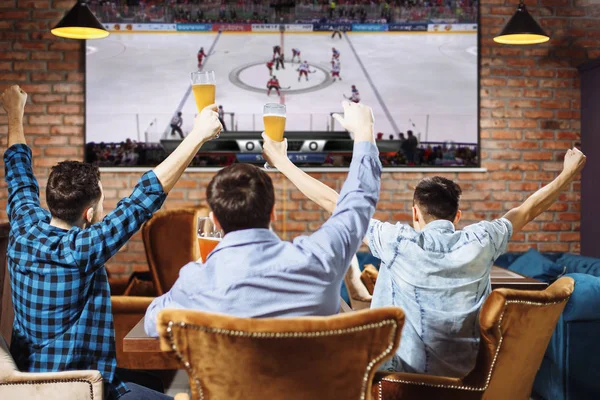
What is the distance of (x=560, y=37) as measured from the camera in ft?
14.5

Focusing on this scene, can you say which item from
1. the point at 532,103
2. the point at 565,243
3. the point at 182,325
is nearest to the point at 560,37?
the point at 532,103

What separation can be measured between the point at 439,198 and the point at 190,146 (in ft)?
2.83

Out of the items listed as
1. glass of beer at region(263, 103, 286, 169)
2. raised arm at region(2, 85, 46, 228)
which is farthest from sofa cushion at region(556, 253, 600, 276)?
raised arm at region(2, 85, 46, 228)

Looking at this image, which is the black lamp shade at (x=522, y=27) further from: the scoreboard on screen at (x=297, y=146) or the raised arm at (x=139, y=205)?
the raised arm at (x=139, y=205)

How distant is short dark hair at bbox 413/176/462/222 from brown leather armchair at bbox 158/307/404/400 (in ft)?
2.79

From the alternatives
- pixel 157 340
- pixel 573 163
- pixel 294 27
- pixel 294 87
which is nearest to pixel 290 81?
pixel 294 87

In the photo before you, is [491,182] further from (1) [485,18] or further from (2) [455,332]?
(2) [455,332]

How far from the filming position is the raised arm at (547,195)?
6.53ft

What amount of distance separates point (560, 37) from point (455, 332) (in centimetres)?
332

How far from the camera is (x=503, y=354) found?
1.74 metres

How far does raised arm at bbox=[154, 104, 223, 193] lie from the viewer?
1667 mm

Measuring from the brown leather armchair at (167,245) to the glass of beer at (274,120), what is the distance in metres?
1.95

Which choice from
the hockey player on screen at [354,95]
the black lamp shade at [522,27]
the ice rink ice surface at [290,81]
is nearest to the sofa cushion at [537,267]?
the ice rink ice surface at [290,81]

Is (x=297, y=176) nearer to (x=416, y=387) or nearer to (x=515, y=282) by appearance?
(x=416, y=387)
